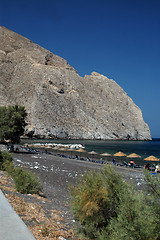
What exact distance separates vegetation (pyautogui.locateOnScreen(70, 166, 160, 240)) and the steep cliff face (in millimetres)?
82961

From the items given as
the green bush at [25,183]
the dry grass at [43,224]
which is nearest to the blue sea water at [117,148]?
the green bush at [25,183]

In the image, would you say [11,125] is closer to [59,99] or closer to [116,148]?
[116,148]

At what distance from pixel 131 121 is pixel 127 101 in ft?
43.6

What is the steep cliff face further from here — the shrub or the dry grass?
the shrub

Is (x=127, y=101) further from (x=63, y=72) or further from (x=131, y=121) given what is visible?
(x=63, y=72)

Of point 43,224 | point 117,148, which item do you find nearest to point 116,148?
point 117,148

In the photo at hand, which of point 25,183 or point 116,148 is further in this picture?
point 116,148

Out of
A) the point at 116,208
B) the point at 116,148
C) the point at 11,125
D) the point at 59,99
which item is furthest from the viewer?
the point at 59,99

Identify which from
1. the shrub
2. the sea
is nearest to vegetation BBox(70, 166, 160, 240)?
the shrub

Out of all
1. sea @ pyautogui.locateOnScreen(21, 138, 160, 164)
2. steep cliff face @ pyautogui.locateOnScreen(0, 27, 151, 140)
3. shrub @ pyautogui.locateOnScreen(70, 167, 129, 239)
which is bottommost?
sea @ pyautogui.locateOnScreen(21, 138, 160, 164)

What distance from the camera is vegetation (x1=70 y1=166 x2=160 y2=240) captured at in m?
3.37

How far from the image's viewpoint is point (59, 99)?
98.7m

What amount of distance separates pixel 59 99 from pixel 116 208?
95.6 meters

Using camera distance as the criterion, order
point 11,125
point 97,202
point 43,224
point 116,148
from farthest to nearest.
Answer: point 116,148 < point 11,125 < point 43,224 < point 97,202
